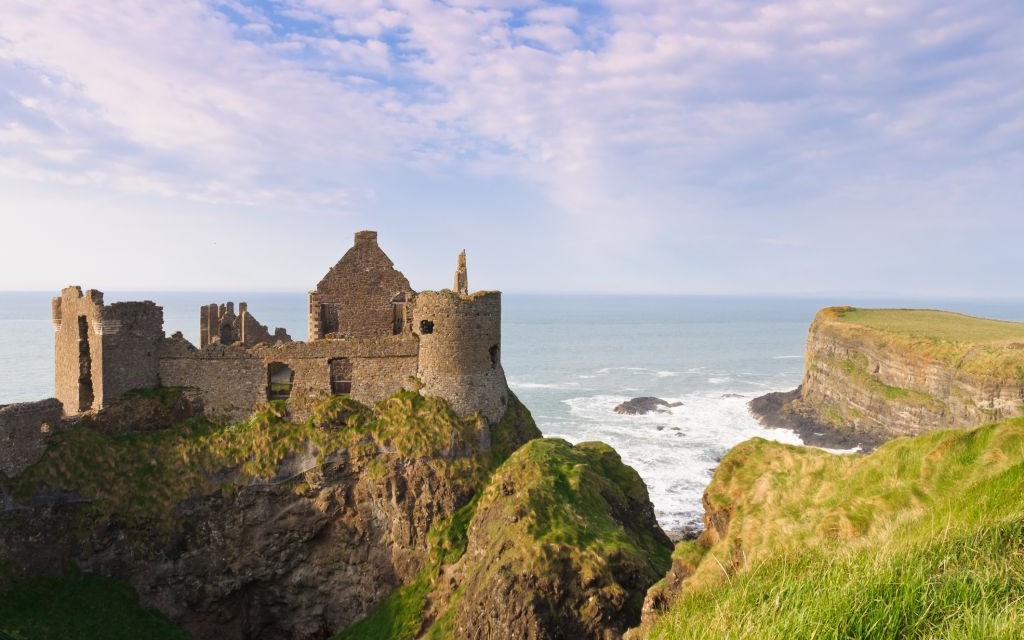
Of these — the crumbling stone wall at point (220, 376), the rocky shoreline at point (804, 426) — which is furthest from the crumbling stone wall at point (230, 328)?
the rocky shoreline at point (804, 426)

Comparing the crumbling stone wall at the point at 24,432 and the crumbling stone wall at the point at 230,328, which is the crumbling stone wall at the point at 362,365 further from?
the crumbling stone wall at the point at 24,432

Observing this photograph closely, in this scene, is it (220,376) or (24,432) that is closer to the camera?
(24,432)

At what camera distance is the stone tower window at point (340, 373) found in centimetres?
2553

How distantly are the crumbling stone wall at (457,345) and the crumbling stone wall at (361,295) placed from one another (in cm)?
350

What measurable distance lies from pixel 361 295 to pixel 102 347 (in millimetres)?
10100

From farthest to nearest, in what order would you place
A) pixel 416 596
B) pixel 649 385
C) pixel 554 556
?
1. pixel 649 385
2. pixel 416 596
3. pixel 554 556

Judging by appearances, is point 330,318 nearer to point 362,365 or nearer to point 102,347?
point 362,365

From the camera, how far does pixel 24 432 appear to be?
834 inches

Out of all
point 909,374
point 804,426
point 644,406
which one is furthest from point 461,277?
point 909,374

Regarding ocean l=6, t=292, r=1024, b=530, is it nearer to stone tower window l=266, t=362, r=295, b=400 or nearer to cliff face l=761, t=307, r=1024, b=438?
cliff face l=761, t=307, r=1024, b=438

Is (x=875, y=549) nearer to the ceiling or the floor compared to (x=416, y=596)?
nearer to the ceiling

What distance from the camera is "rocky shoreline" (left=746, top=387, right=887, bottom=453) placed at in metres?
62.8

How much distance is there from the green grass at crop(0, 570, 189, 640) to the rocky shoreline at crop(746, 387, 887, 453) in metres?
58.6

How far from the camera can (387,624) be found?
2116cm
